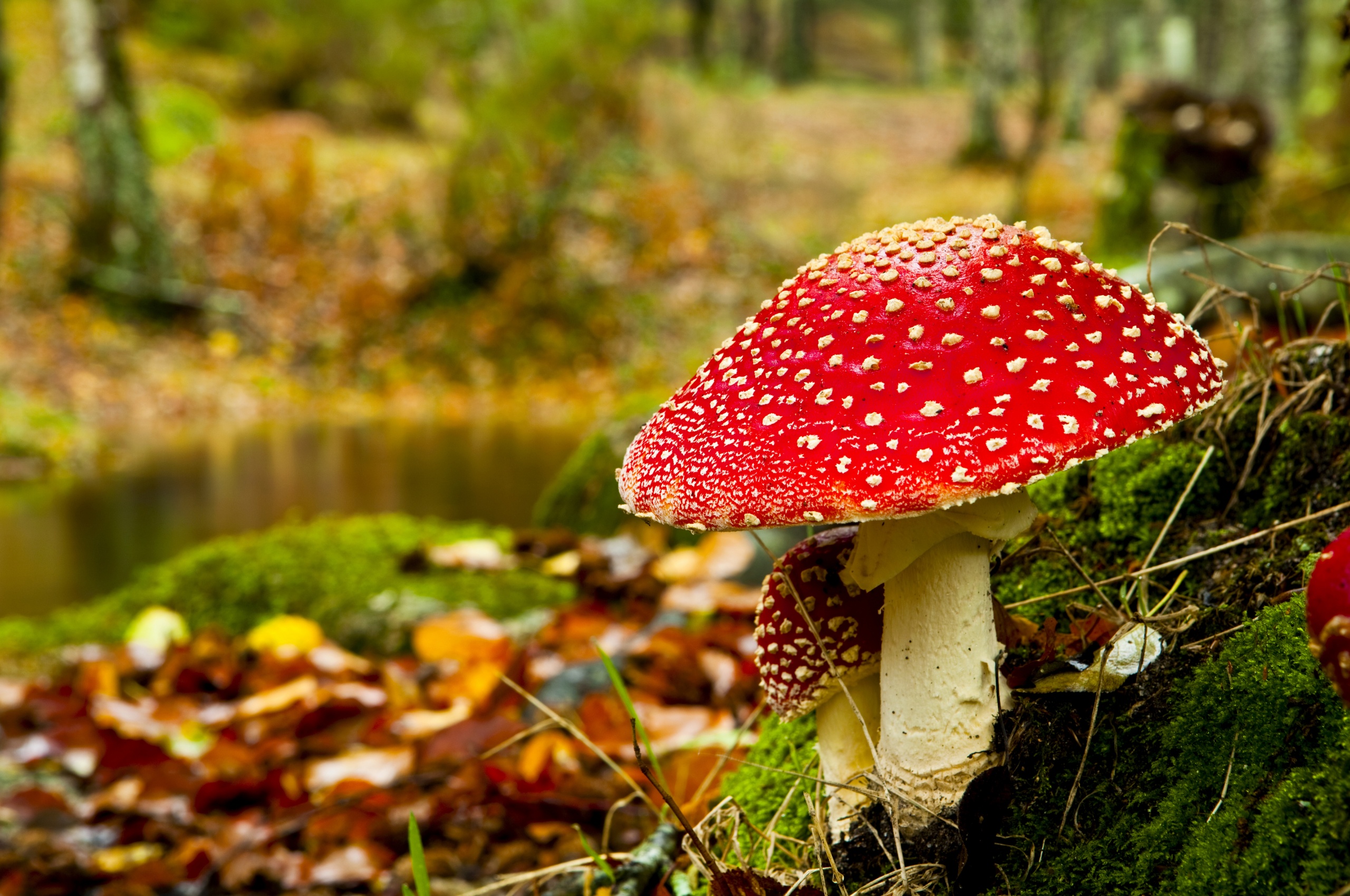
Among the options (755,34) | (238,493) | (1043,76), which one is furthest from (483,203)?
(755,34)

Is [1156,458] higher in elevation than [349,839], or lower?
higher

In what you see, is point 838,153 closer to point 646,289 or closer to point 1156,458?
point 646,289

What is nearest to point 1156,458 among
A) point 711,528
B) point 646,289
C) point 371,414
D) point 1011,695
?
point 1011,695

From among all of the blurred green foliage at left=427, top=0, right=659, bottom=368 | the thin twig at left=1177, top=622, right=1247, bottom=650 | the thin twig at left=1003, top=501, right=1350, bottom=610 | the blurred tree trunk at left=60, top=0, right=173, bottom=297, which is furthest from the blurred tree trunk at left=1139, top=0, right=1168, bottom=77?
the thin twig at left=1177, top=622, right=1247, bottom=650

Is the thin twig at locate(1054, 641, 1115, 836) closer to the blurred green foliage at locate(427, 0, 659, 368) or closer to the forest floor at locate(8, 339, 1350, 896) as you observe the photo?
the forest floor at locate(8, 339, 1350, 896)

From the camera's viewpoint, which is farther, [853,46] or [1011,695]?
[853,46]

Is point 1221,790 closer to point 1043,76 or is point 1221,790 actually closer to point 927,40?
point 1043,76
